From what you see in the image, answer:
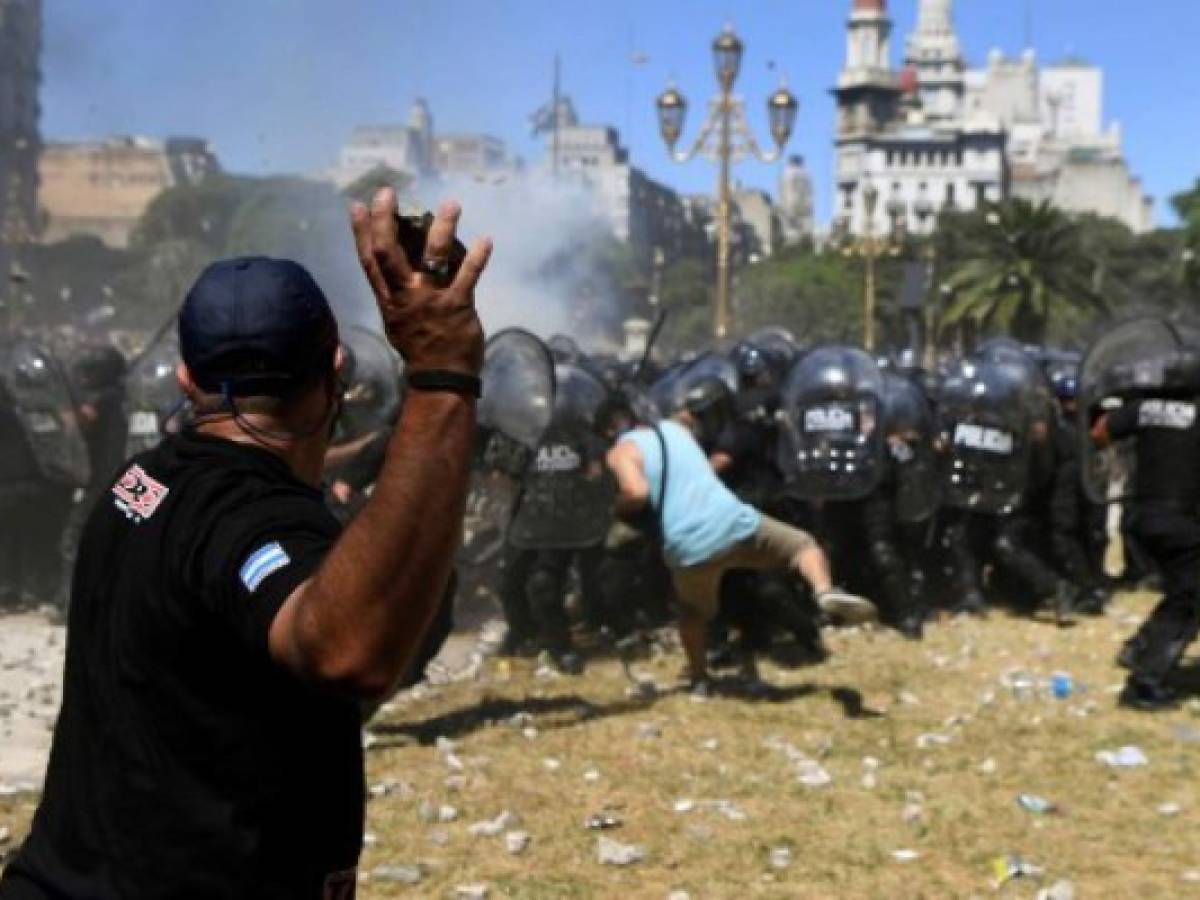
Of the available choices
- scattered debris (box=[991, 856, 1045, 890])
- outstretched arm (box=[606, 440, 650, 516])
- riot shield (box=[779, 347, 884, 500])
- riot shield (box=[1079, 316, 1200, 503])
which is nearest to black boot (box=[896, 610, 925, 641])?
riot shield (box=[779, 347, 884, 500])

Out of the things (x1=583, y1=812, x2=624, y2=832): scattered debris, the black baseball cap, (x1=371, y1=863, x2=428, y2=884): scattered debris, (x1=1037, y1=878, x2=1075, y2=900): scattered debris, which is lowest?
(x1=1037, y1=878, x2=1075, y2=900): scattered debris

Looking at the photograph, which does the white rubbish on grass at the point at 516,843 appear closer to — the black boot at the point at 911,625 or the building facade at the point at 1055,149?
the black boot at the point at 911,625

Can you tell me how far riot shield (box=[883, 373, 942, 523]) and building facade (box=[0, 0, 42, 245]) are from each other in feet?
361

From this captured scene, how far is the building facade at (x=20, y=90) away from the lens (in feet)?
398

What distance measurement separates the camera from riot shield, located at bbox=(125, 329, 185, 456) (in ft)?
37.3

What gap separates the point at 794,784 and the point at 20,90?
129775mm

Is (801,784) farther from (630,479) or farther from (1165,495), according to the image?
(1165,495)

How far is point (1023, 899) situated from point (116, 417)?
8.07m

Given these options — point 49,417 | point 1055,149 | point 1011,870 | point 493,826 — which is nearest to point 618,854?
point 493,826

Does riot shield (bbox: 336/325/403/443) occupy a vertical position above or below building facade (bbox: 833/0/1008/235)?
below

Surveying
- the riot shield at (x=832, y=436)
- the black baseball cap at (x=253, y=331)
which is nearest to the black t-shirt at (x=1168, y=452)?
the riot shield at (x=832, y=436)

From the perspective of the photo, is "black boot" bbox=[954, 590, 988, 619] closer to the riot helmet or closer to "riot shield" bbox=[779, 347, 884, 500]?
"riot shield" bbox=[779, 347, 884, 500]

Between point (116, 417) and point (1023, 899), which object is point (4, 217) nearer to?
point (116, 417)

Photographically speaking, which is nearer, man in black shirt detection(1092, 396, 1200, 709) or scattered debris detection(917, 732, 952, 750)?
scattered debris detection(917, 732, 952, 750)
